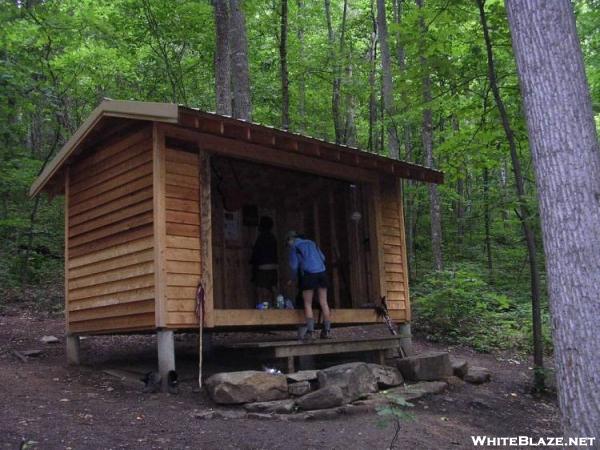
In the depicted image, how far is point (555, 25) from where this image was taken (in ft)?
16.4

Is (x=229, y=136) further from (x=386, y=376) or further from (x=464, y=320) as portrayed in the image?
(x=464, y=320)

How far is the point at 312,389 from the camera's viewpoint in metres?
7.79

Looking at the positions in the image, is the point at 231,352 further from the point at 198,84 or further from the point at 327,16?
the point at 327,16

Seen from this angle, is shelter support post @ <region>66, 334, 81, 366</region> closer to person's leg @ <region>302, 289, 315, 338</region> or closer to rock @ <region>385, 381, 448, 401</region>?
person's leg @ <region>302, 289, 315, 338</region>

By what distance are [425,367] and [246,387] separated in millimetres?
3224

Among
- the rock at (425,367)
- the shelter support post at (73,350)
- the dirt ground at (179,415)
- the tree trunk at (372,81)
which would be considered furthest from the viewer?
the tree trunk at (372,81)

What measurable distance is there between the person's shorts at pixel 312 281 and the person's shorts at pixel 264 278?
2.29 metres

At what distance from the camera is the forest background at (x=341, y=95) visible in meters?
10.6

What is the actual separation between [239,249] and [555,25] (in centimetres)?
818

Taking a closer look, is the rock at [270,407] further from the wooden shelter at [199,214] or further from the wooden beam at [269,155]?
the wooden beam at [269,155]

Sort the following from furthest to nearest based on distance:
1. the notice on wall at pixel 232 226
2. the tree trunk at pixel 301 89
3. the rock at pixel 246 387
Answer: the tree trunk at pixel 301 89
the notice on wall at pixel 232 226
the rock at pixel 246 387

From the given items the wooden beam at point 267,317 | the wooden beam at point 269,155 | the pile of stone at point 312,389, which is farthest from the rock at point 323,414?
the wooden beam at point 269,155

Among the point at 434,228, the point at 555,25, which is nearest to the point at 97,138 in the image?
the point at 555,25

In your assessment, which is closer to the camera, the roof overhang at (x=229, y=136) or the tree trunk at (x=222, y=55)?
the roof overhang at (x=229, y=136)
